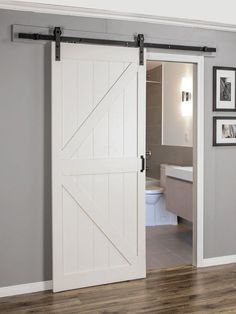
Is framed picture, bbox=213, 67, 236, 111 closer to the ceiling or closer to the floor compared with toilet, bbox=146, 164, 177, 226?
closer to the ceiling

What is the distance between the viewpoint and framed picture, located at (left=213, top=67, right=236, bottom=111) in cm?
378

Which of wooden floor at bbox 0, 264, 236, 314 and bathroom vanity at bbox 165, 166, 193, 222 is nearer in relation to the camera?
wooden floor at bbox 0, 264, 236, 314

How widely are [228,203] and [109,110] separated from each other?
1588 mm

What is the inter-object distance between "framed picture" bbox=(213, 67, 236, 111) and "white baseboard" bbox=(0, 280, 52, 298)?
7.47ft

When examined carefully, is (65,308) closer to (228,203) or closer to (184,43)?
(228,203)

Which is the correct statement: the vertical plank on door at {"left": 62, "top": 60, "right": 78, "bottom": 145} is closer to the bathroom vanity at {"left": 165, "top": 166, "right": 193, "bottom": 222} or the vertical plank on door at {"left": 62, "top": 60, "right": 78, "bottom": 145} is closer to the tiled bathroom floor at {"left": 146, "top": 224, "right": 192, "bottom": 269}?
the tiled bathroom floor at {"left": 146, "top": 224, "right": 192, "bottom": 269}

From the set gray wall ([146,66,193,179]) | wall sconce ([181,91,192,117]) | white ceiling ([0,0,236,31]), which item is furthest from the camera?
gray wall ([146,66,193,179])

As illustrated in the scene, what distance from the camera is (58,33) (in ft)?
10.3

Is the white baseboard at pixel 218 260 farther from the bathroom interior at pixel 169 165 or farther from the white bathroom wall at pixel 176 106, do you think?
the white bathroom wall at pixel 176 106

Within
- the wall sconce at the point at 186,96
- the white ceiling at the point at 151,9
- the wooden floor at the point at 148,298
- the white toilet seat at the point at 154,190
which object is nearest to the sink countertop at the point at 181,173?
the white toilet seat at the point at 154,190

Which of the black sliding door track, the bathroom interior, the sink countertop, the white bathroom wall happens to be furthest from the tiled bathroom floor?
the black sliding door track

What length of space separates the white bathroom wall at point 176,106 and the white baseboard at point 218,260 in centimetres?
184

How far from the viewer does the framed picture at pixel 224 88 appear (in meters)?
3.78

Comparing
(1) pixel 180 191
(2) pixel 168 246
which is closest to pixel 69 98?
(1) pixel 180 191
